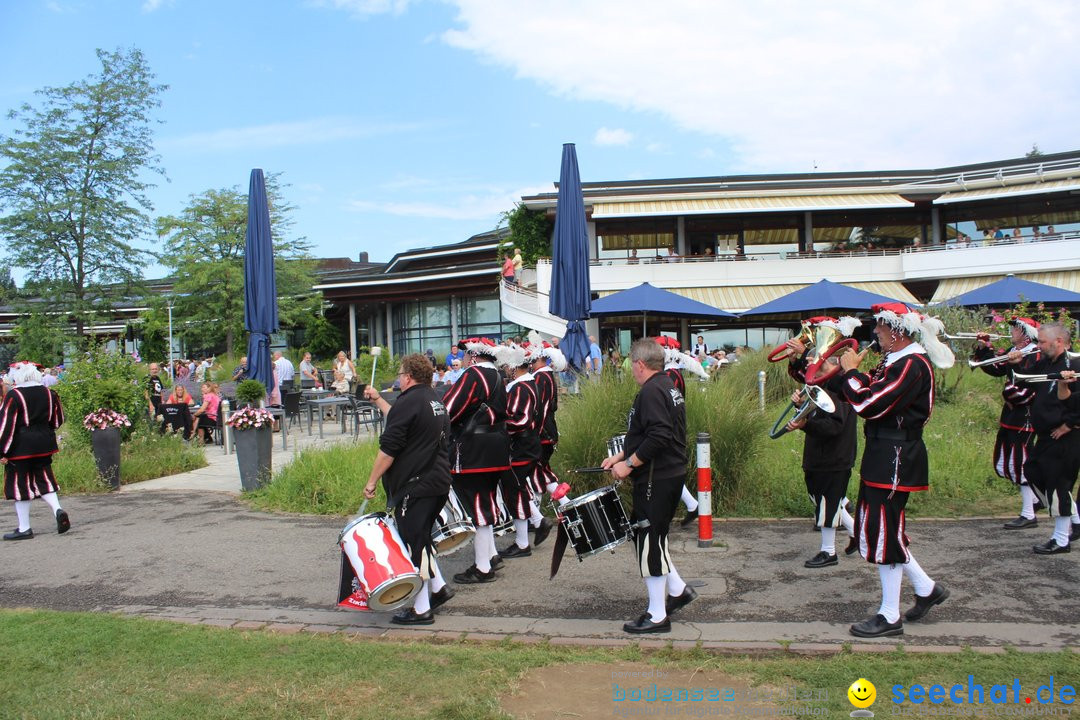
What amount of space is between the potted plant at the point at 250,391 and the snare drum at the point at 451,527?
7496 mm

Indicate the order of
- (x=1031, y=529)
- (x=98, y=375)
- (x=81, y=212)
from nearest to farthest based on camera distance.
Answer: (x=1031, y=529) → (x=98, y=375) → (x=81, y=212)

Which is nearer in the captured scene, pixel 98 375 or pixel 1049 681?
pixel 1049 681

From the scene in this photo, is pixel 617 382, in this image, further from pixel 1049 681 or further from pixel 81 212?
pixel 81 212

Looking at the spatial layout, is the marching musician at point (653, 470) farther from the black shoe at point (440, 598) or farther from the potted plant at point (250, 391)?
the potted plant at point (250, 391)

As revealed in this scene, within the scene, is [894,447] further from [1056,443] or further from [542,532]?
[542,532]

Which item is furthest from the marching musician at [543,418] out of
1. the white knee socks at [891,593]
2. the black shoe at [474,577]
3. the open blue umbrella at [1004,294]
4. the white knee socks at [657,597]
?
the open blue umbrella at [1004,294]

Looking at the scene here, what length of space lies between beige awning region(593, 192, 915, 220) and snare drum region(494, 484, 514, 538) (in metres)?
21.6

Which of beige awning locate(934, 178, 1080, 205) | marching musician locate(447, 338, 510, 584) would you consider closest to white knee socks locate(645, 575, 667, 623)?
marching musician locate(447, 338, 510, 584)

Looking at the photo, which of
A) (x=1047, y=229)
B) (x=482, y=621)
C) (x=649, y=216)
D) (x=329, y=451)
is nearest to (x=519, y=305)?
(x=649, y=216)

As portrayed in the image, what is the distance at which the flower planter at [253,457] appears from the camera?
10320mm

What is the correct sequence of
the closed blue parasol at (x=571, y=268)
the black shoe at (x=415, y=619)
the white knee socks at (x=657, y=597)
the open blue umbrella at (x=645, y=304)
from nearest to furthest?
1. the white knee socks at (x=657, y=597)
2. the black shoe at (x=415, y=619)
3. the closed blue parasol at (x=571, y=268)
4. the open blue umbrella at (x=645, y=304)

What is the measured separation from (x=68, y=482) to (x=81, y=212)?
18.0 meters

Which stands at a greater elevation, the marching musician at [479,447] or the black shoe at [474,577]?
the marching musician at [479,447]

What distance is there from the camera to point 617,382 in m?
9.03
